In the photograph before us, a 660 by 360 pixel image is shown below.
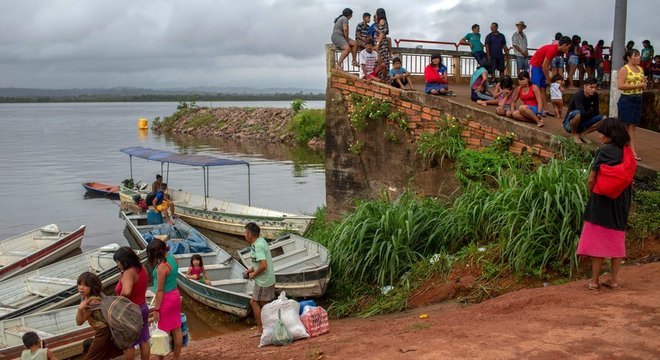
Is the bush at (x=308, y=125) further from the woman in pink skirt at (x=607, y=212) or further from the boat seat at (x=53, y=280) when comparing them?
the woman in pink skirt at (x=607, y=212)

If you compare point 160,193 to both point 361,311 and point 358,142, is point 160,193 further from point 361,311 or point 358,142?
point 361,311

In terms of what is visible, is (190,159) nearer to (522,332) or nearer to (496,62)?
(496,62)

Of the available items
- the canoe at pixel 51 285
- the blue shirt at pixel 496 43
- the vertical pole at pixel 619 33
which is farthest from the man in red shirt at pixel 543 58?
the canoe at pixel 51 285

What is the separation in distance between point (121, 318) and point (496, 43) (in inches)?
512

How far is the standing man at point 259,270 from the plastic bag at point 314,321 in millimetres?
618

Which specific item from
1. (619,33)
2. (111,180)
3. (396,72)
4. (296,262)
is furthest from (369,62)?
(111,180)

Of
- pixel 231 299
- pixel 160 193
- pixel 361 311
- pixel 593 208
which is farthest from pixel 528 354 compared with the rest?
pixel 160 193

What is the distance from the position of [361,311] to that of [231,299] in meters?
2.93

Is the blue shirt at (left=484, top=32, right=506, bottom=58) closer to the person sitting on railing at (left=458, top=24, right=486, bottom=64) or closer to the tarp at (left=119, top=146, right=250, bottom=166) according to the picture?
the person sitting on railing at (left=458, top=24, right=486, bottom=64)

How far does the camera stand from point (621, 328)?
6199 millimetres

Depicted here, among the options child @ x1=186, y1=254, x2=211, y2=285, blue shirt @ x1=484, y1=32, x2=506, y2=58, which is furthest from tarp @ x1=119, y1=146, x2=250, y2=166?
blue shirt @ x1=484, y1=32, x2=506, y2=58

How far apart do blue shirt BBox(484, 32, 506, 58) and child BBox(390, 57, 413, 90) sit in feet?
10.2

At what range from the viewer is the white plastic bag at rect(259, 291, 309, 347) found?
→ 7953 mm

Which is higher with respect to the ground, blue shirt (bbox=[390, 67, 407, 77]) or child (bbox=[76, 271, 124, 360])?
blue shirt (bbox=[390, 67, 407, 77])
